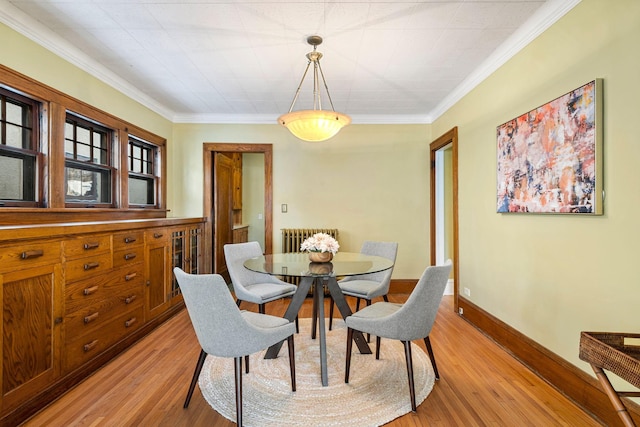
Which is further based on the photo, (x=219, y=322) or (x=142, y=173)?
(x=142, y=173)

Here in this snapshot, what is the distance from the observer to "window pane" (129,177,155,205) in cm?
378

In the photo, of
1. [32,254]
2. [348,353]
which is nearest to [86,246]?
[32,254]

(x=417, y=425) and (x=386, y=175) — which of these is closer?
(x=417, y=425)

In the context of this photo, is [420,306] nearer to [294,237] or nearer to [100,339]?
[100,339]

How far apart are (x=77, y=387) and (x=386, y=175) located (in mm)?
3956

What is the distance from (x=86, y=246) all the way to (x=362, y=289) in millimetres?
2169

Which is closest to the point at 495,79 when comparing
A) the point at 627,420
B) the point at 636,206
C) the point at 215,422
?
the point at 636,206

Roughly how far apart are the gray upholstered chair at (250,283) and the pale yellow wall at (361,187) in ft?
4.76

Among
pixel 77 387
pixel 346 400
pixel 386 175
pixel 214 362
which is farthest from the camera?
pixel 386 175

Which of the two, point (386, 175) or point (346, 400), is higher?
point (386, 175)

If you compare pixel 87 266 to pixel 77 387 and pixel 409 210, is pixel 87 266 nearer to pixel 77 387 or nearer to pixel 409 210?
pixel 77 387

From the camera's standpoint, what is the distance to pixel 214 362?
252 cm

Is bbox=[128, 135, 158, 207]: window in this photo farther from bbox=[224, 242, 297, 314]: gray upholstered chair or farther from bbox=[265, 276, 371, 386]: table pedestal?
bbox=[265, 276, 371, 386]: table pedestal

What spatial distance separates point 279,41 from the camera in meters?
2.52
